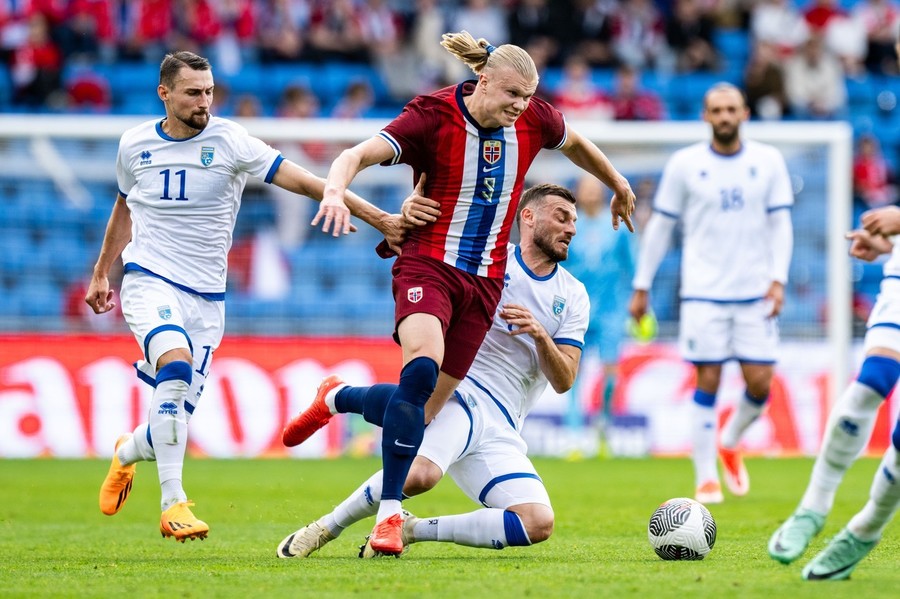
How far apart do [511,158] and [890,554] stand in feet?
9.06

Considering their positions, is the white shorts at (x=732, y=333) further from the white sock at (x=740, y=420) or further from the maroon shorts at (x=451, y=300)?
the maroon shorts at (x=451, y=300)

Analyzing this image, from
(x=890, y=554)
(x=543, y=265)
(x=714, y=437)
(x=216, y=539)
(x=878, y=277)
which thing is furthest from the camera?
(x=878, y=277)

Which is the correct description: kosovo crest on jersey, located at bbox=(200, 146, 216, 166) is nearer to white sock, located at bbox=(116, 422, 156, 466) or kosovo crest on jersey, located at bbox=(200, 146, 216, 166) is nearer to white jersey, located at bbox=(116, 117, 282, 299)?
white jersey, located at bbox=(116, 117, 282, 299)

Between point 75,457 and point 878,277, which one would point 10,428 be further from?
point 878,277

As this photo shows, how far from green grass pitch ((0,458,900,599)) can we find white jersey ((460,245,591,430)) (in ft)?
2.86

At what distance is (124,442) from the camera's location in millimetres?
8234

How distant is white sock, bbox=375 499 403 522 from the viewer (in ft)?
21.5

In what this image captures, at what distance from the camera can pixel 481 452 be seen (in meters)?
7.16

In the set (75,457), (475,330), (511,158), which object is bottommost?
(75,457)

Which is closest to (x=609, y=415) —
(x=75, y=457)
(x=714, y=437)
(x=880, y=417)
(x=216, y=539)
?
(x=880, y=417)

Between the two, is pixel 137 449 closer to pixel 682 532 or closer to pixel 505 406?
pixel 505 406

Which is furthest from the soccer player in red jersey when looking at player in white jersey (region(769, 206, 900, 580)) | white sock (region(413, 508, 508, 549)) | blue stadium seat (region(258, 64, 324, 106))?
blue stadium seat (region(258, 64, 324, 106))

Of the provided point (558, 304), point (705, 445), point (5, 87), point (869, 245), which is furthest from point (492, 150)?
point (5, 87)

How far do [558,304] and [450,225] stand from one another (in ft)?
2.52
